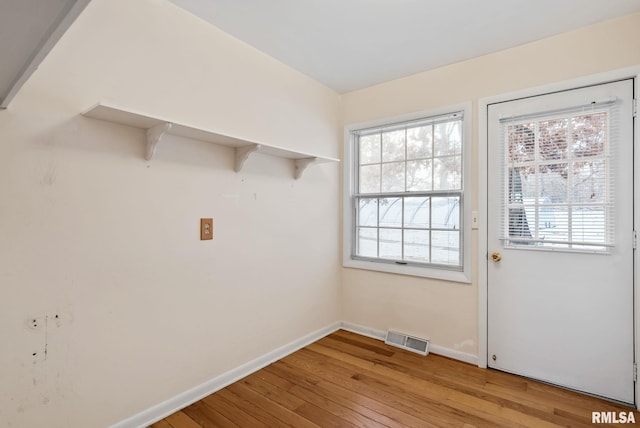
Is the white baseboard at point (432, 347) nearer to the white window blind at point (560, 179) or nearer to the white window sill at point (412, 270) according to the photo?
the white window sill at point (412, 270)

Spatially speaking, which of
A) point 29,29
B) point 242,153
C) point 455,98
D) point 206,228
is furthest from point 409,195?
point 29,29

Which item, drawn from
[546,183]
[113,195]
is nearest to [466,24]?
[546,183]

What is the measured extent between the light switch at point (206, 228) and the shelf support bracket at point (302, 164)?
3.19 ft

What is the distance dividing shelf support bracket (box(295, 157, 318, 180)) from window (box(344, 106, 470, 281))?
0.69 m

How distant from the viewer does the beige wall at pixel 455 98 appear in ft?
7.02

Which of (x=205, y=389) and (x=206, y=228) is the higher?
(x=206, y=228)

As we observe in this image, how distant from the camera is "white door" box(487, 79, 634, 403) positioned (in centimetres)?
208

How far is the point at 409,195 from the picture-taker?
300cm

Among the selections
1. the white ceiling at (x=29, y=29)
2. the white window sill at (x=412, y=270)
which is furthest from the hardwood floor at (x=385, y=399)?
the white ceiling at (x=29, y=29)

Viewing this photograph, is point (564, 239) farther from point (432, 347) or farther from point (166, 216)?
point (166, 216)

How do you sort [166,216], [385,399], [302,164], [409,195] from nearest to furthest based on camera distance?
[166,216]
[385,399]
[302,164]
[409,195]

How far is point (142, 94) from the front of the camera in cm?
184

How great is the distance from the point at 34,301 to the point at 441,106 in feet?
10.0

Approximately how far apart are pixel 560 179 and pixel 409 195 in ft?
3.77
